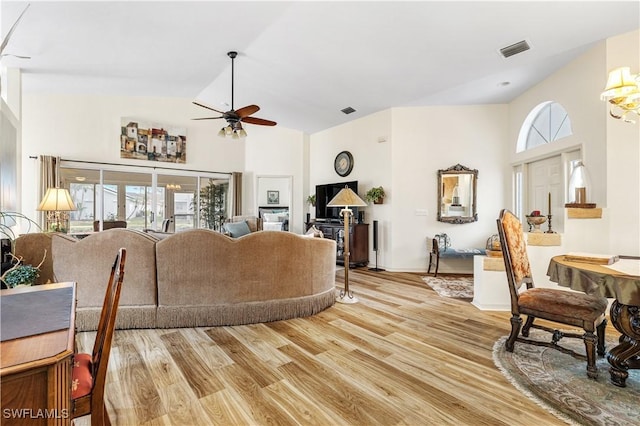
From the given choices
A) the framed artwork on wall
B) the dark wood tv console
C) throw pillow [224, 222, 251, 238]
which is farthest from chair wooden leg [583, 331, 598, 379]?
the framed artwork on wall

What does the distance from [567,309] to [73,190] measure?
738 centimetres

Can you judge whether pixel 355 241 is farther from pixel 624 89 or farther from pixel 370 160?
pixel 624 89

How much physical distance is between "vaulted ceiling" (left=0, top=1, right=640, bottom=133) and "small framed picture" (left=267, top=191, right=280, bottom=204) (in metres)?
2.67

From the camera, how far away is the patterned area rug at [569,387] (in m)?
1.56

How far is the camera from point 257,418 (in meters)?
1.52

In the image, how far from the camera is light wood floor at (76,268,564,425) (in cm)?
155

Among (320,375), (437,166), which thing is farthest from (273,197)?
(320,375)

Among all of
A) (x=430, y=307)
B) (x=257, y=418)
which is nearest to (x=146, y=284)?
(x=257, y=418)

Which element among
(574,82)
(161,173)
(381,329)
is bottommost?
(381,329)

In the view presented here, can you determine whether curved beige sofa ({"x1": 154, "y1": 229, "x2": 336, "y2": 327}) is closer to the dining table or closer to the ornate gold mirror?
the dining table

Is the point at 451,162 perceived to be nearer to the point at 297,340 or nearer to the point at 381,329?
the point at 381,329

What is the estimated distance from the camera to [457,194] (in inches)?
209

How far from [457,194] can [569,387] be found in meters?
3.91

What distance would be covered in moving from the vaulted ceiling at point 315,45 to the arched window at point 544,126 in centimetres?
46
